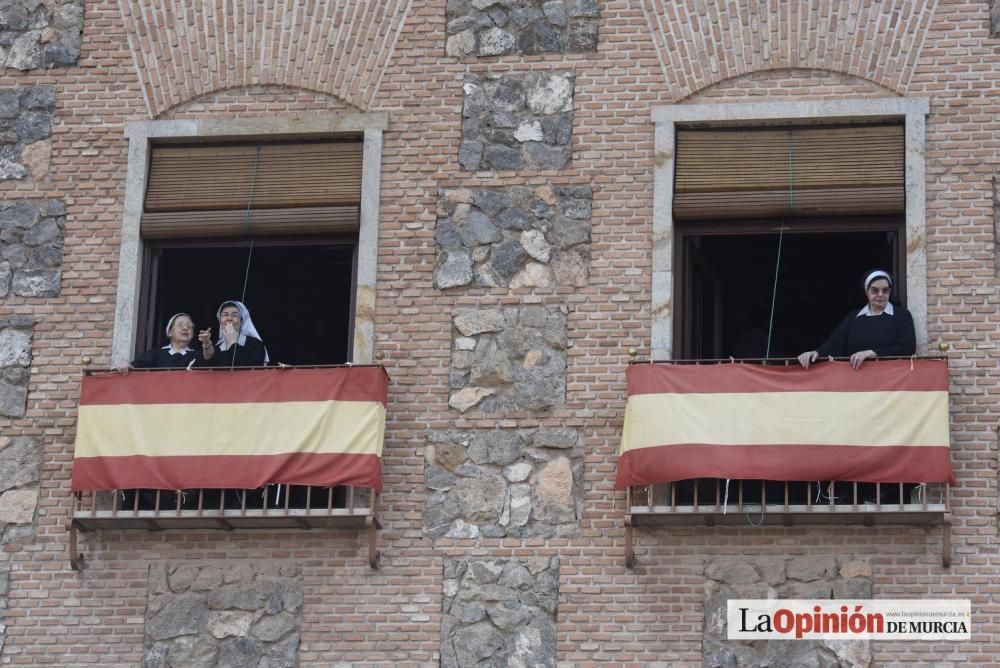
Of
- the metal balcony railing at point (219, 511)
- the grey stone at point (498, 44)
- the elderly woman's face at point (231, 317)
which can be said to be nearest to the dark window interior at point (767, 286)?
the grey stone at point (498, 44)

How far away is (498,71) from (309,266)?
5446mm

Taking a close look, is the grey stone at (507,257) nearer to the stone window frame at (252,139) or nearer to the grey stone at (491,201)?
the grey stone at (491,201)

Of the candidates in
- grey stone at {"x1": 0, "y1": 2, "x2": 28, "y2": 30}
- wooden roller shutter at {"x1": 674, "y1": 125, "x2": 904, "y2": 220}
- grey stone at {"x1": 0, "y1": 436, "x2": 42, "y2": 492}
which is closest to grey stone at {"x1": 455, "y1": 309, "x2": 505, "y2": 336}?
wooden roller shutter at {"x1": 674, "y1": 125, "x2": 904, "y2": 220}

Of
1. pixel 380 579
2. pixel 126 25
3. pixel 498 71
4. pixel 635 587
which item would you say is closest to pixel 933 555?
pixel 635 587

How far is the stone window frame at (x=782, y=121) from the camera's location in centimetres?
1530

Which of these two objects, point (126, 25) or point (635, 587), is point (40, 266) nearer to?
point (126, 25)

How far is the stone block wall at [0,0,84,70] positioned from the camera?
1683 centimetres

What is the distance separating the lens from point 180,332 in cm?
1596

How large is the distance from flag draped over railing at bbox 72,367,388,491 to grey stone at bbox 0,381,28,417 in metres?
0.61

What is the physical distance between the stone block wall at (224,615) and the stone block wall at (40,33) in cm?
430

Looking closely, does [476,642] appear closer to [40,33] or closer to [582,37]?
[582,37]

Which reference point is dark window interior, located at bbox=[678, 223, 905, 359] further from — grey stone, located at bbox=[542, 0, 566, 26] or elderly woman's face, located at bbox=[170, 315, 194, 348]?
elderly woman's face, located at bbox=[170, 315, 194, 348]

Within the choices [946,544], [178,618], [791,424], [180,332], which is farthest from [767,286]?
[178,618]

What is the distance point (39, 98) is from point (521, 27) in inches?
150
